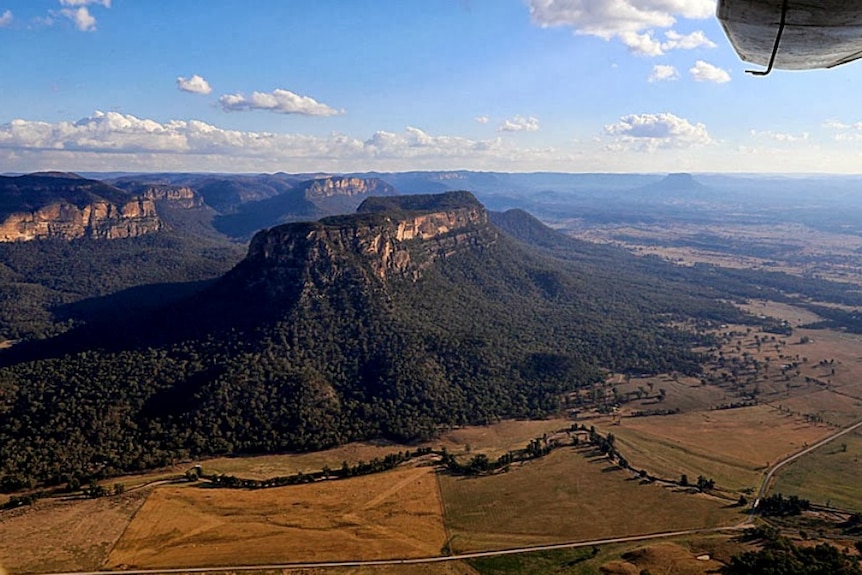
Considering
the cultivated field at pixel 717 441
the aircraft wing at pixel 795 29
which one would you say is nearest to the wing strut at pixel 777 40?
the aircraft wing at pixel 795 29

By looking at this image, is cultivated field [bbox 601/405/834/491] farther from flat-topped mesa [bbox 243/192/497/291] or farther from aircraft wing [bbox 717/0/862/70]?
aircraft wing [bbox 717/0/862/70]

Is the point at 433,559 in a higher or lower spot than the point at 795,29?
lower

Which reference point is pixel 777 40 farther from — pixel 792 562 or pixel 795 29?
pixel 792 562

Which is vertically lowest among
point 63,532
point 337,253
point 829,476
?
point 829,476

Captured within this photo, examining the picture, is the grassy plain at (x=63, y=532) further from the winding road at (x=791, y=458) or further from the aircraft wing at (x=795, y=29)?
the winding road at (x=791, y=458)

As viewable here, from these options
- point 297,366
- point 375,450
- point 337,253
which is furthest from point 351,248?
point 375,450

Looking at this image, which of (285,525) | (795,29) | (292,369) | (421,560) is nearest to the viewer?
(795,29)

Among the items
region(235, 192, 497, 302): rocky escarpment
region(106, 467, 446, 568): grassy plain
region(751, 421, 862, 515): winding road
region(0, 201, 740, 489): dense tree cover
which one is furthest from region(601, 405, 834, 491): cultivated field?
region(235, 192, 497, 302): rocky escarpment
